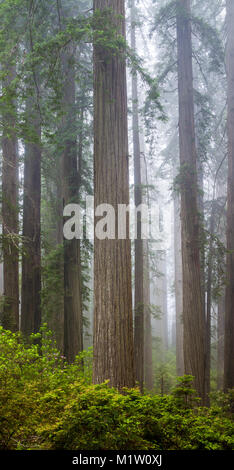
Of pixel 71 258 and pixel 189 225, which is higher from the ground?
pixel 189 225

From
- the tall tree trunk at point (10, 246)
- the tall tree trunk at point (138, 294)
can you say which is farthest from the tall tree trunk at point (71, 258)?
the tall tree trunk at point (138, 294)

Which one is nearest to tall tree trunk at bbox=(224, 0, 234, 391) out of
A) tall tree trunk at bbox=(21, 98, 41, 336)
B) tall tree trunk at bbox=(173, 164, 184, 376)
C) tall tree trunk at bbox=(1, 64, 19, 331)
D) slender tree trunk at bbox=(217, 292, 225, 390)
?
tall tree trunk at bbox=(173, 164, 184, 376)

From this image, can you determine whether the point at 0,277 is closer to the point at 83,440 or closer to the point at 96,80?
the point at 96,80

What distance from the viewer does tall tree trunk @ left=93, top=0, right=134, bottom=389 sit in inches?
200

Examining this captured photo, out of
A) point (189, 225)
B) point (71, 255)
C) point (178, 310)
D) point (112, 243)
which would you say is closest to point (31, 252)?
point (71, 255)

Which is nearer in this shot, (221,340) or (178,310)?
(221,340)

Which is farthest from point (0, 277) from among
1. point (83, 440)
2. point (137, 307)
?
point (83, 440)

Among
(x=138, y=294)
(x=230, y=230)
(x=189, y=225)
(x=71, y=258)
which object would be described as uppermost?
(x=230, y=230)

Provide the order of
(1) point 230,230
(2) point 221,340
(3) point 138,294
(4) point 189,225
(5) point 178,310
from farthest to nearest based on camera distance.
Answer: (5) point 178,310
(2) point 221,340
(3) point 138,294
(1) point 230,230
(4) point 189,225

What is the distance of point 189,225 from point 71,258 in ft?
10.1

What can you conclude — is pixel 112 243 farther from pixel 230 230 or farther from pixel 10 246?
pixel 230 230

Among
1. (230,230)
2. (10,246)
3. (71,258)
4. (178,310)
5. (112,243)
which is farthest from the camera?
(178,310)

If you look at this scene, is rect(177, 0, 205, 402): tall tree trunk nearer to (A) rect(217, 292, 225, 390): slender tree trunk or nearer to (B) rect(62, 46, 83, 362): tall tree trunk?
(B) rect(62, 46, 83, 362): tall tree trunk

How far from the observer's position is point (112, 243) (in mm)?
5340
